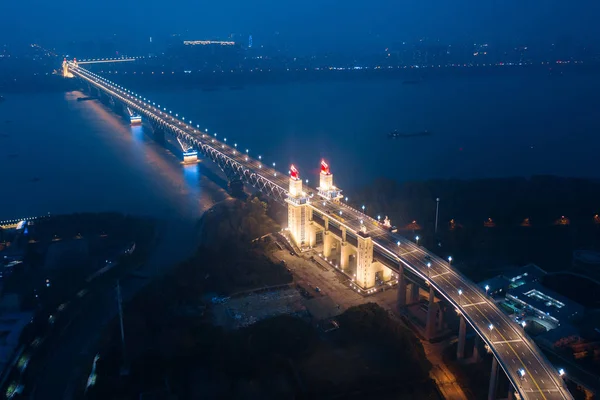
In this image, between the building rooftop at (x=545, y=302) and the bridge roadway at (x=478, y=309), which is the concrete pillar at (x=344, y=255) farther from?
the building rooftop at (x=545, y=302)

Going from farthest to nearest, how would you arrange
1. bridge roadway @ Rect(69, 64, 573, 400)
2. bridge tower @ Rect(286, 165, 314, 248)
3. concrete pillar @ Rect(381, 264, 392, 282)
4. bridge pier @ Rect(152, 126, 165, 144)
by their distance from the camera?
bridge pier @ Rect(152, 126, 165, 144) < bridge tower @ Rect(286, 165, 314, 248) < concrete pillar @ Rect(381, 264, 392, 282) < bridge roadway @ Rect(69, 64, 573, 400)

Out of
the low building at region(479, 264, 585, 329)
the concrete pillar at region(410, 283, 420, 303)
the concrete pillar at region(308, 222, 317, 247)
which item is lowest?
the low building at region(479, 264, 585, 329)

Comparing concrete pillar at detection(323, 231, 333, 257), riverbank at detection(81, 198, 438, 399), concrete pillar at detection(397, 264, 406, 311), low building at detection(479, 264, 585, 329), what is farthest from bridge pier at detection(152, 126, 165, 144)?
low building at detection(479, 264, 585, 329)

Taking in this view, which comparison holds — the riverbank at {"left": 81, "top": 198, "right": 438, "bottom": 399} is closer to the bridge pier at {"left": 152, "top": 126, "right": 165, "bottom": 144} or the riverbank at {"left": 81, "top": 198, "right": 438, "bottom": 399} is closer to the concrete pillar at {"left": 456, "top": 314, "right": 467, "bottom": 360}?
the concrete pillar at {"left": 456, "top": 314, "right": 467, "bottom": 360}

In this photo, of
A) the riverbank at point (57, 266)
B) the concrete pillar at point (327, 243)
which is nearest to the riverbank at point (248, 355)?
the riverbank at point (57, 266)

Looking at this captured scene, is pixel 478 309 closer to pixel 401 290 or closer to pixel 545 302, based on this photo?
pixel 401 290

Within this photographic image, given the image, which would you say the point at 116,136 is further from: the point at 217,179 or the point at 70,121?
the point at 217,179

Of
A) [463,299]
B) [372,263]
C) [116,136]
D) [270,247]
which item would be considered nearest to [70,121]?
[116,136]
